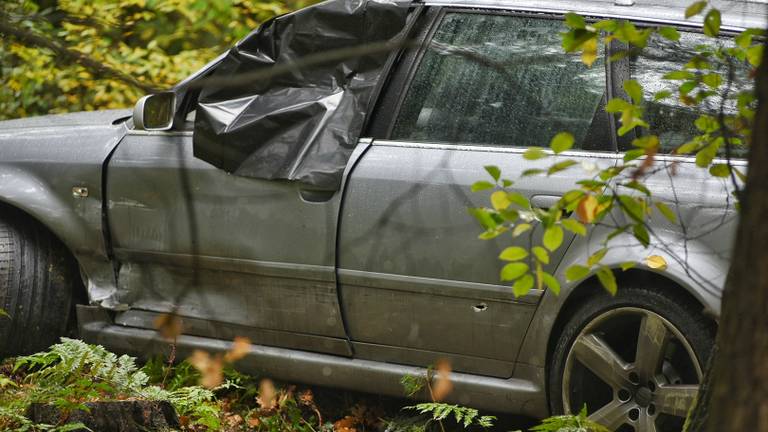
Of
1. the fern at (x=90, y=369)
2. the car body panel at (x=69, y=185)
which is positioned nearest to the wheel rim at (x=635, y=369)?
the fern at (x=90, y=369)

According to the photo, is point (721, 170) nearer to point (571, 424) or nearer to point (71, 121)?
point (571, 424)

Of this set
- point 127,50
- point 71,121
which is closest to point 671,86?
point 71,121

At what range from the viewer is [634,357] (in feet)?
12.4

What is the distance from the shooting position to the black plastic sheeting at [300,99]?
414 centimetres

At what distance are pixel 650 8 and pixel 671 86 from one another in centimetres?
38

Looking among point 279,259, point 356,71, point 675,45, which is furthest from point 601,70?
point 279,259

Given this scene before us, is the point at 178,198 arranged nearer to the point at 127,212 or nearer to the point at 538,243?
the point at 127,212

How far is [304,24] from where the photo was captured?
14.3 feet

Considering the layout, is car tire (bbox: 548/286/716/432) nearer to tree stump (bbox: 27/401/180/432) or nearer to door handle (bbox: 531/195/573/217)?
door handle (bbox: 531/195/573/217)

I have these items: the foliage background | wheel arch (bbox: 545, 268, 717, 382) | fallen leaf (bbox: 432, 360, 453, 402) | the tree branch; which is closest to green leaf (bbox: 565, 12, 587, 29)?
the tree branch

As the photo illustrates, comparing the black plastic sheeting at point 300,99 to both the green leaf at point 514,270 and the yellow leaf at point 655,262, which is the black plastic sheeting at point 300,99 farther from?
the green leaf at point 514,270

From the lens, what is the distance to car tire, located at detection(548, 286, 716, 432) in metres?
3.59

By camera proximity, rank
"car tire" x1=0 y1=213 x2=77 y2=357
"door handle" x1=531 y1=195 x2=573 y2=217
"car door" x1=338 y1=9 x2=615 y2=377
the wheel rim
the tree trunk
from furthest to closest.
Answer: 1. "car tire" x1=0 y1=213 x2=77 y2=357
2. "car door" x1=338 y1=9 x2=615 y2=377
3. "door handle" x1=531 y1=195 x2=573 y2=217
4. the wheel rim
5. the tree trunk

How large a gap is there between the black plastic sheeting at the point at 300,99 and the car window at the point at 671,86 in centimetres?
96
